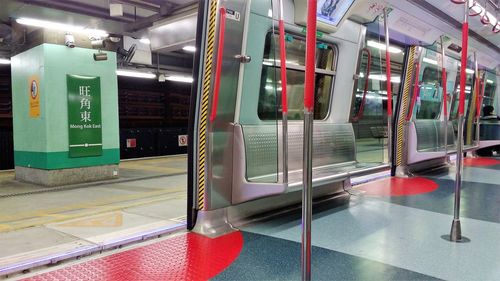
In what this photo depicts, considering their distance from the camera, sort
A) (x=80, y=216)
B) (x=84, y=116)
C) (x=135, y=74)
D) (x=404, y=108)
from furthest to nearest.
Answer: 1. (x=135, y=74)
2. (x=84, y=116)
3. (x=404, y=108)
4. (x=80, y=216)

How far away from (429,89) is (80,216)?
7.14m

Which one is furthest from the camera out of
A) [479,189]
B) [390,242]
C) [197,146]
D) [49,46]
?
[49,46]

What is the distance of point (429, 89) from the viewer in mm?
8023

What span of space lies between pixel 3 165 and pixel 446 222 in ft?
32.1

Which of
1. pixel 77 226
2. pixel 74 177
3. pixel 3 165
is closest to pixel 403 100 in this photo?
pixel 77 226

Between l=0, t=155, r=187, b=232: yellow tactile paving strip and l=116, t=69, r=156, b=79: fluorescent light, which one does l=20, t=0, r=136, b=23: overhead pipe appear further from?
l=0, t=155, r=187, b=232: yellow tactile paving strip

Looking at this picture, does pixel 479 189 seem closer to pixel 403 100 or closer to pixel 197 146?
Result: pixel 403 100

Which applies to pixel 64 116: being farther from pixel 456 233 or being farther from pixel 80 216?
pixel 456 233

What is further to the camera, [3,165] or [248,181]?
[3,165]

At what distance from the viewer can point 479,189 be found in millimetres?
5539

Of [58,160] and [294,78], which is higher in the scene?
[294,78]

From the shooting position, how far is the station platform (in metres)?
2.45

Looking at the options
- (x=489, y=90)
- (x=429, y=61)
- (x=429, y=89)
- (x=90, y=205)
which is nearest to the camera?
(x=90, y=205)

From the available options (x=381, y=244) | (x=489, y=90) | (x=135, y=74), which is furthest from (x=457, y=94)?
(x=135, y=74)
